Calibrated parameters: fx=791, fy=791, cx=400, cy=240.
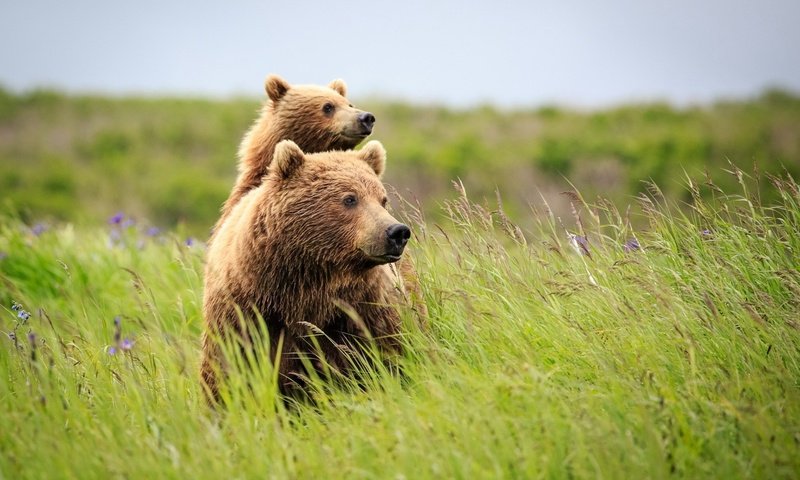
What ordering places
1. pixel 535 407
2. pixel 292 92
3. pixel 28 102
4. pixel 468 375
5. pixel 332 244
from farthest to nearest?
pixel 28 102 < pixel 292 92 < pixel 332 244 < pixel 468 375 < pixel 535 407

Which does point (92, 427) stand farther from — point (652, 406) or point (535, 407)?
point (652, 406)

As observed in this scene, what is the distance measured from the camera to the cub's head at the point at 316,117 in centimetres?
498

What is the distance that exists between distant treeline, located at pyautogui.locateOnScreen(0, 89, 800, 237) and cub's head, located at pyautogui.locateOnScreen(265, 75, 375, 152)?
10.3 metres

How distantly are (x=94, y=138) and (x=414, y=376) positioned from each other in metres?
19.9

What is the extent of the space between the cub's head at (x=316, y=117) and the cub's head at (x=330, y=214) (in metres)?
1.16

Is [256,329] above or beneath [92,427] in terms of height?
above

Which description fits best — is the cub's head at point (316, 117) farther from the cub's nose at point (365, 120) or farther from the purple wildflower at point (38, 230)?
the purple wildflower at point (38, 230)

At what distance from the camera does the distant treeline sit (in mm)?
17578

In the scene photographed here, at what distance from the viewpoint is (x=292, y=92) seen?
17.5ft

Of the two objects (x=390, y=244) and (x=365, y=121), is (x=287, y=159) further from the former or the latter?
(x=365, y=121)

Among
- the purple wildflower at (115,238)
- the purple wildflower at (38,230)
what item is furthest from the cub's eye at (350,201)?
the purple wildflower at (38,230)

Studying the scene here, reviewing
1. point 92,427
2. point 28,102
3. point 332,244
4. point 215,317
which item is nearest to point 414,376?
point 332,244

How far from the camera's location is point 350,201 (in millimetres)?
3742

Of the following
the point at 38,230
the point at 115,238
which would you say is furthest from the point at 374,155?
the point at 38,230
